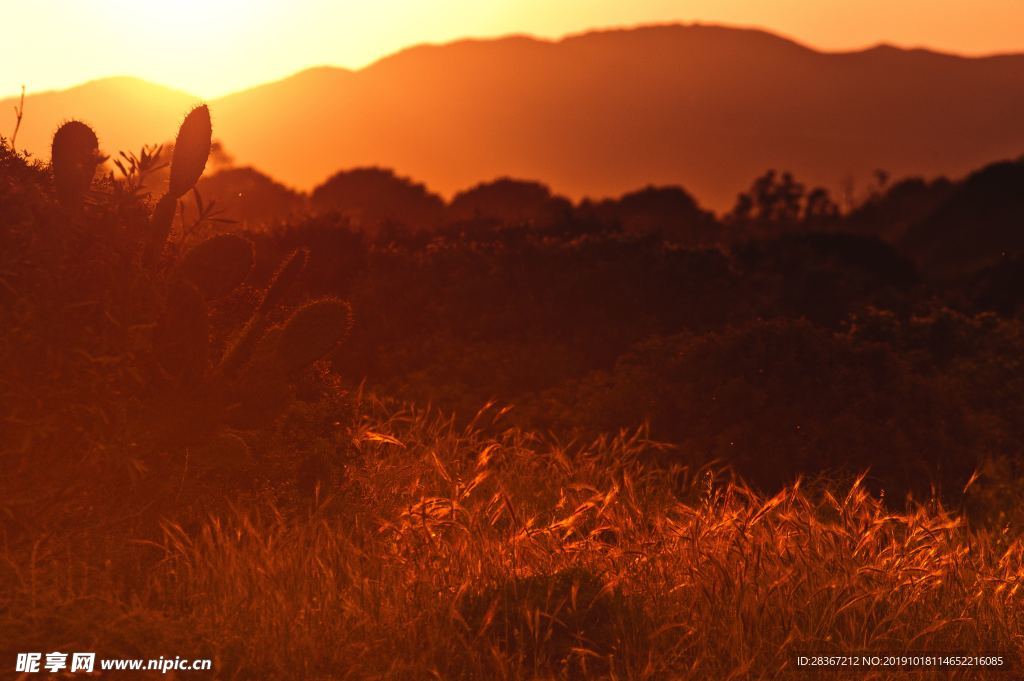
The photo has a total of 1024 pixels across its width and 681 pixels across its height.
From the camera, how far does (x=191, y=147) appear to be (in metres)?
8.82

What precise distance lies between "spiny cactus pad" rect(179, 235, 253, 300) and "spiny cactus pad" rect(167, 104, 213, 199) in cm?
45

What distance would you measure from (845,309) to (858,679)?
15.6 metres

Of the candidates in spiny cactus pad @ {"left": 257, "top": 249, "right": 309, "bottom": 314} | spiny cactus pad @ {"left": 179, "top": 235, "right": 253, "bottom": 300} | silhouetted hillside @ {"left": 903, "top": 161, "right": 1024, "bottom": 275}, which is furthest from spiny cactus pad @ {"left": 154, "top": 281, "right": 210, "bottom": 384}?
silhouetted hillside @ {"left": 903, "top": 161, "right": 1024, "bottom": 275}

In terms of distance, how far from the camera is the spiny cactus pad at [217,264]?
8.66 metres

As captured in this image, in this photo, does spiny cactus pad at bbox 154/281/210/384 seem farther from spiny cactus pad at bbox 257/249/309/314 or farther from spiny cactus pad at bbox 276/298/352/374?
spiny cactus pad at bbox 257/249/309/314

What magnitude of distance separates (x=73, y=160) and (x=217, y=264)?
1.14m

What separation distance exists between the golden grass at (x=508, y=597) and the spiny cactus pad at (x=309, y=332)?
3.42ft

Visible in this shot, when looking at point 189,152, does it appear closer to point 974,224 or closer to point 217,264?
point 217,264

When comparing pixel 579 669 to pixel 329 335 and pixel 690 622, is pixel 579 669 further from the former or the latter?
pixel 329 335

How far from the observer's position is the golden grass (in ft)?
20.8

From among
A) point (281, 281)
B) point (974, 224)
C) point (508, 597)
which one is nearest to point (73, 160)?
point (281, 281)

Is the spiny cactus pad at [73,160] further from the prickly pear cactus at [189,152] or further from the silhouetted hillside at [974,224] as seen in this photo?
the silhouetted hillside at [974,224]

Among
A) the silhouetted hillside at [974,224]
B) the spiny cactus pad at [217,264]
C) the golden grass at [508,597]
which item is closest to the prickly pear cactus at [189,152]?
the spiny cactus pad at [217,264]

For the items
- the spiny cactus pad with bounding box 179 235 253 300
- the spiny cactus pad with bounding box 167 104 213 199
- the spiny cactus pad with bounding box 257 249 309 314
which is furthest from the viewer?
the spiny cactus pad with bounding box 257 249 309 314
